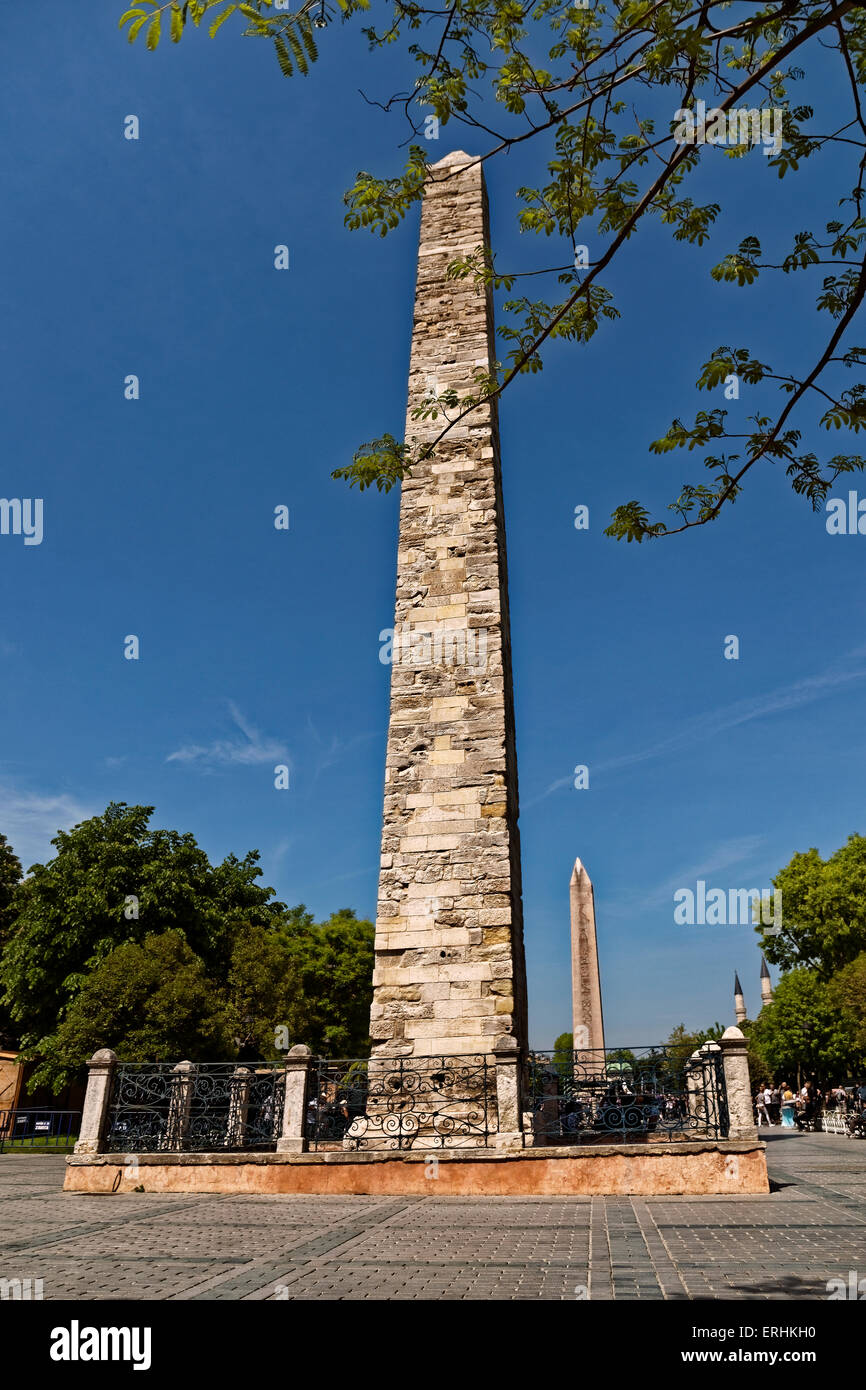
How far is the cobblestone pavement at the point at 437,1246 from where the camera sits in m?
4.57

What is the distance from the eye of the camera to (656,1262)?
5129 mm

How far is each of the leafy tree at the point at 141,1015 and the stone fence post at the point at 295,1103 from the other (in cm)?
978

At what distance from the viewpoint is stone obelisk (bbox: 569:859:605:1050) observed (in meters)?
21.3

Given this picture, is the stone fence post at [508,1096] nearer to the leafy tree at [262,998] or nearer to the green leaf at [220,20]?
the green leaf at [220,20]

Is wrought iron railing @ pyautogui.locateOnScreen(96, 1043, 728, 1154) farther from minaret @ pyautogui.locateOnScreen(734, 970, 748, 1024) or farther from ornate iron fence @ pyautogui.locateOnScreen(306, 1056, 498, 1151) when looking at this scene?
minaret @ pyautogui.locateOnScreen(734, 970, 748, 1024)

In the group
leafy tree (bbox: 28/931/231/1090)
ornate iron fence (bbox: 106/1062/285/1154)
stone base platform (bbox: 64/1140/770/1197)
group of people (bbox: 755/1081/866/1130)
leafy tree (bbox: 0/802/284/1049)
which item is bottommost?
group of people (bbox: 755/1081/866/1130)

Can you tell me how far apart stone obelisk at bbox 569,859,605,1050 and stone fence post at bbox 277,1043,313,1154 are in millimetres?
12490

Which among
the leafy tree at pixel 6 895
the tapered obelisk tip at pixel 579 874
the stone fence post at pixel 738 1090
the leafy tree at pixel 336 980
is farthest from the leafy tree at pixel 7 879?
the stone fence post at pixel 738 1090

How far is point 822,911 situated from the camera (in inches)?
1406

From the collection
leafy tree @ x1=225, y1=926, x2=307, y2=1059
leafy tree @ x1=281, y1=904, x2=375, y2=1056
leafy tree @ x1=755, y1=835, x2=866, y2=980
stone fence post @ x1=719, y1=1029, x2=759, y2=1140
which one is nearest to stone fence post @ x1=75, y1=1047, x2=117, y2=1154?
stone fence post @ x1=719, y1=1029, x2=759, y2=1140
